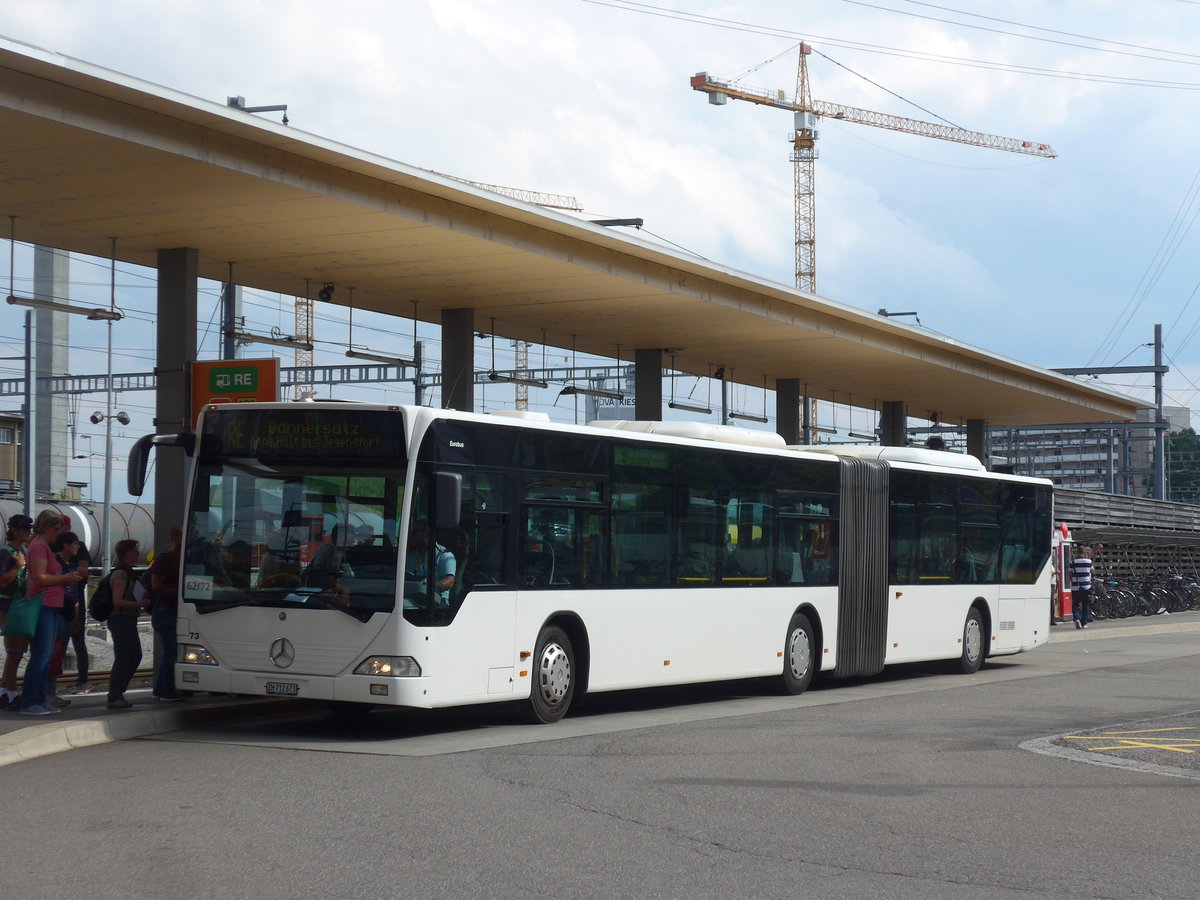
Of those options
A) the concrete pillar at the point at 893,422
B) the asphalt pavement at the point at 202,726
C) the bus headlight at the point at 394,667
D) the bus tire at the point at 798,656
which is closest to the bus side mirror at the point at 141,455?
the asphalt pavement at the point at 202,726

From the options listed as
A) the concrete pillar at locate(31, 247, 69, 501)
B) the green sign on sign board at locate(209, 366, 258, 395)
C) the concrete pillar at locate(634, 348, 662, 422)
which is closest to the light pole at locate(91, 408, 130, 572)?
the concrete pillar at locate(31, 247, 69, 501)

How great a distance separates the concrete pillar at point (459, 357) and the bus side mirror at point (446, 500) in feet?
47.4

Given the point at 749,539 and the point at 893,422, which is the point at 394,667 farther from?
the point at 893,422

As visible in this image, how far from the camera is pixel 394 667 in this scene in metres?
12.2

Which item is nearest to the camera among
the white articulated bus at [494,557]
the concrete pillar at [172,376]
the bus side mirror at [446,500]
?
the bus side mirror at [446,500]

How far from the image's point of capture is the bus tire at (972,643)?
21906mm

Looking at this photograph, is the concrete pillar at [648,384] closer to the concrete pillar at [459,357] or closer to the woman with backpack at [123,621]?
the concrete pillar at [459,357]

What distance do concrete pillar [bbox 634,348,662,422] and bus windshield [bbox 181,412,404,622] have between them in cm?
1955

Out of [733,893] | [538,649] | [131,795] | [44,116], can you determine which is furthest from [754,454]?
[733,893]

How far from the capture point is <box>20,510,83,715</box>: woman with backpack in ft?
A: 42.5

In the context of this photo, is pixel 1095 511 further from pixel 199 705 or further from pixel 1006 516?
pixel 199 705

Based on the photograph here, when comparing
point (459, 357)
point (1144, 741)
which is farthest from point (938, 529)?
point (459, 357)

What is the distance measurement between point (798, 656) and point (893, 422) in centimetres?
2992

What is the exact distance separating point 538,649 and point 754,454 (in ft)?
15.1
